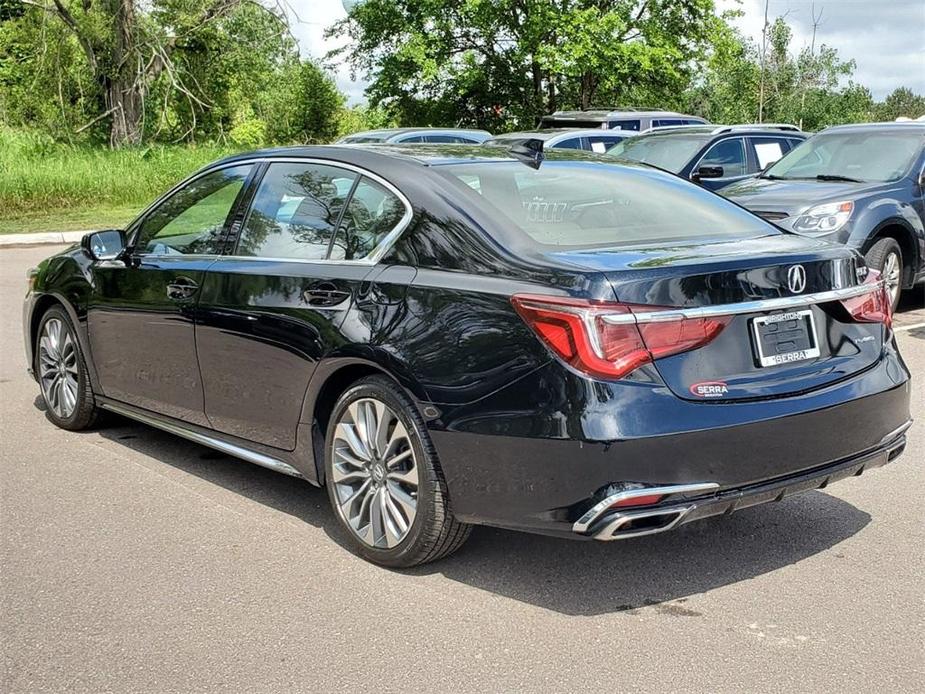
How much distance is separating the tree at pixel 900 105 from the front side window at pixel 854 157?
63.5 m

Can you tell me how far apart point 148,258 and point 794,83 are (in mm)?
48807

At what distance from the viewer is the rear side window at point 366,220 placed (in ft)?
14.5

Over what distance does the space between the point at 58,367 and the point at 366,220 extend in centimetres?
278

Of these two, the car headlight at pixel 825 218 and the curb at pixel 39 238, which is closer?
the car headlight at pixel 825 218

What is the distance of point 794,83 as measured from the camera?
50250mm

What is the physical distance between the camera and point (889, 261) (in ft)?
32.3

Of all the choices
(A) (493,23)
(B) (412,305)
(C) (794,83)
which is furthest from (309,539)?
(C) (794,83)

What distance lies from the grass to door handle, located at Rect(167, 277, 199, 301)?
53.7 ft

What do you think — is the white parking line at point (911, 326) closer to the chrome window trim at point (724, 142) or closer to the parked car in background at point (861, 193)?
the parked car in background at point (861, 193)

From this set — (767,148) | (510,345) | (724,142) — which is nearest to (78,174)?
(724,142)

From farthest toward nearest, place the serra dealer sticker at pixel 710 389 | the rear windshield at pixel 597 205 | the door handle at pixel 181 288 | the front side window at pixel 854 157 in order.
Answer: the front side window at pixel 854 157
the door handle at pixel 181 288
the rear windshield at pixel 597 205
the serra dealer sticker at pixel 710 389

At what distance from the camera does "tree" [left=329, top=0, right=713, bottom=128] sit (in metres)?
37.6

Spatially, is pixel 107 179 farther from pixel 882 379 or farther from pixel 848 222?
pixel 882 379

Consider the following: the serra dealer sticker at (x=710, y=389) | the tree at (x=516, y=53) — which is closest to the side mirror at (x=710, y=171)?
the serra dealer sticker at (x=710, y=389)
